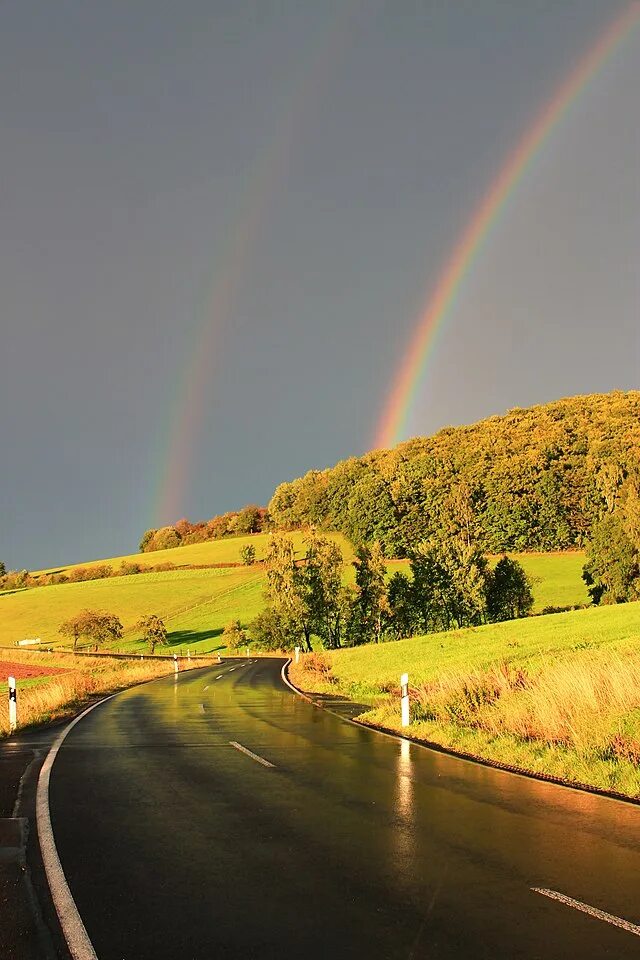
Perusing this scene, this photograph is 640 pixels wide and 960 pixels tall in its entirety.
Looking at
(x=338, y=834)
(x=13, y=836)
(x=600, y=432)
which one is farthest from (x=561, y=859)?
(x=600, y=432)

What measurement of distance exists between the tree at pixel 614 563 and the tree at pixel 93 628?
185 ft

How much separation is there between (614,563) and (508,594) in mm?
13355

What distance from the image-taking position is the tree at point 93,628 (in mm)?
85375

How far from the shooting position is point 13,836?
832 centimetres

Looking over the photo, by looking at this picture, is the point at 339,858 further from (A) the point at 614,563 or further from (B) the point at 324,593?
(B) the point at 324,593

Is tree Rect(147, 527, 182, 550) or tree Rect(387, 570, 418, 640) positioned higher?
tree Rect(147, 527, 182, 550)

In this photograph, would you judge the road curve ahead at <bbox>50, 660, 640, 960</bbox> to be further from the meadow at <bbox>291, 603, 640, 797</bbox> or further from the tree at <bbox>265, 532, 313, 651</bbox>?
the tree at <bbox>265, 532, 313, 651</bbox>

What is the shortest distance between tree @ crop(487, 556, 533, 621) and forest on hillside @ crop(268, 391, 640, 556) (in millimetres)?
20981

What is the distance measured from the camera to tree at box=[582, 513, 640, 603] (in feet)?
216

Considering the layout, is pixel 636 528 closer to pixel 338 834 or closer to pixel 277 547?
pixel 277 547

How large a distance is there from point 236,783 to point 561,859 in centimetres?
→ 556

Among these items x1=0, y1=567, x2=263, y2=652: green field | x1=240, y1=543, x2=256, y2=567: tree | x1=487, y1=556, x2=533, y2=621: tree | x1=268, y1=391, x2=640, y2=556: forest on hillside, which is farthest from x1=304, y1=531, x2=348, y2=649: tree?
x1=240, y1=543, x2=256, y2=567: tree

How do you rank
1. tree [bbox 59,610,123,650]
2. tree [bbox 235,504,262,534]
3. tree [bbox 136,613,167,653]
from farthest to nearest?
tree [bbox 235,504,262,534] < tree [bbox 59,610,123,650] < tree [bbox 136,613,167,653]

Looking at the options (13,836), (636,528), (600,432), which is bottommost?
(13,836)
